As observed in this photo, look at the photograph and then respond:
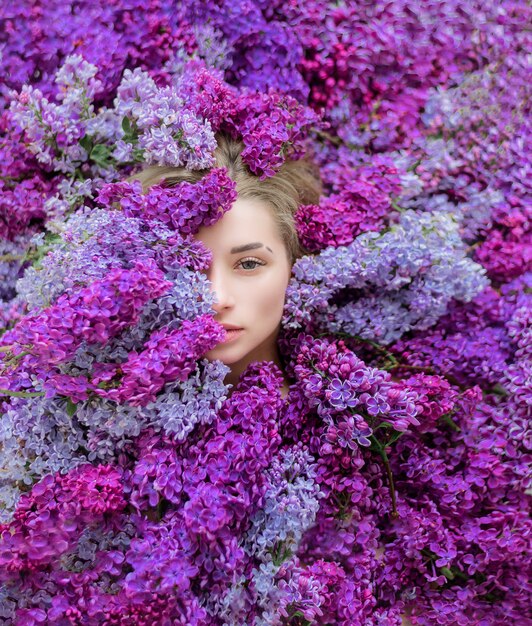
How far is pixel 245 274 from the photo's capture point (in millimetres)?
1530

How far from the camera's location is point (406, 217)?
1712mm

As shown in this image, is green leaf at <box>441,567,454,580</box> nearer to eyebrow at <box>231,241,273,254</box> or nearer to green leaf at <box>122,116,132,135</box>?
eyebrow at <box>231,241,273,254</box>

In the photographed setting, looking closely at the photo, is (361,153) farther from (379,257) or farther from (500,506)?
(500,506)

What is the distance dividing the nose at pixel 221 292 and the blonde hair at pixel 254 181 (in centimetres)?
20

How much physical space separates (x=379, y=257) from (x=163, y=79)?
2.31 feet

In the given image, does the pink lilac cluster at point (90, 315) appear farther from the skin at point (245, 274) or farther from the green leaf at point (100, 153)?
the green leaf at point (100, 153)

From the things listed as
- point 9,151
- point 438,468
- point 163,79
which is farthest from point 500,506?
point 9,151

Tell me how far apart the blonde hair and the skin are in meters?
0.03

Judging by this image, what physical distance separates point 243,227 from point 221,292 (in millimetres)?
161

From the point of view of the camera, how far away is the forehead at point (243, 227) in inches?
59.2

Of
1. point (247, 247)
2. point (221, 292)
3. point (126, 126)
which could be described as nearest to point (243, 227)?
point (247, 247)

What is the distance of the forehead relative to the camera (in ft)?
4.94

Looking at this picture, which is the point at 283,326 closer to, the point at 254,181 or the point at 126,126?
the point at 254,181

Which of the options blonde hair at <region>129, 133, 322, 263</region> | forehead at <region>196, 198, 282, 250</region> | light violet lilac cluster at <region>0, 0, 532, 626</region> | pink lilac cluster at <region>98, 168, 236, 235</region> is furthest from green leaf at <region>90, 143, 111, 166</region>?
forehead at <region>196, 198, 282, 250</region>
